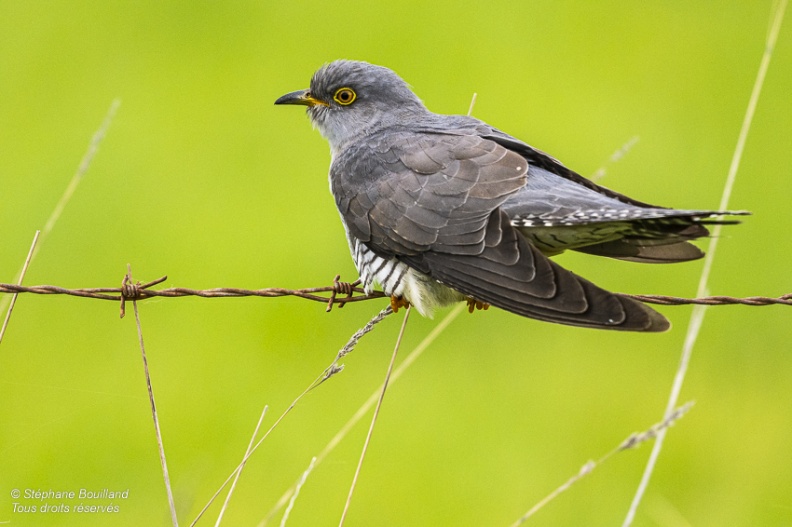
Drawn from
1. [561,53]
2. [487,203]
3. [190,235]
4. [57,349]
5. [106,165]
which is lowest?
[487,203]

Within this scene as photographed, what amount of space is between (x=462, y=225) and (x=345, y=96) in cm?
141

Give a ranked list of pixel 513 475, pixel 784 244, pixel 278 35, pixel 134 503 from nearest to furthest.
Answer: pixel 134 503 → pixel 513 475 → pixel 784 244 → pixel 278 35

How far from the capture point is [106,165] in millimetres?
9000

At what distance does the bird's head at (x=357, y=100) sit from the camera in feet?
16.8

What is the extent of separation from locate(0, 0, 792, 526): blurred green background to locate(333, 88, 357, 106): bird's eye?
190cm

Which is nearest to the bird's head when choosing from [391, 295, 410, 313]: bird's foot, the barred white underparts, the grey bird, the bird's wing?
the grey bird

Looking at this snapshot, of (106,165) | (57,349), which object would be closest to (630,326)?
(57,349)

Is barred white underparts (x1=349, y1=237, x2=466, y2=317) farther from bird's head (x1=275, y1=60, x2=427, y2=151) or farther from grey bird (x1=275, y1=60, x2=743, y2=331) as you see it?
bird's head (x1=275, y1=60, x2=427, y2=151)

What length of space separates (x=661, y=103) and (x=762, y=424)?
4.03 meters

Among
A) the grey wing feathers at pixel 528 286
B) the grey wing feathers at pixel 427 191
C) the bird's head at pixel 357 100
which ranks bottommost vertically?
the grey wing feathers at pixel 528 286

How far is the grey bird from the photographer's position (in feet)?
12.1

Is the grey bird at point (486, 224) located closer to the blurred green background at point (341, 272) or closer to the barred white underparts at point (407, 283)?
the barred white underparts at point (407, 283)

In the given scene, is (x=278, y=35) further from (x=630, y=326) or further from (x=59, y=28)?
(x=630, y=326)

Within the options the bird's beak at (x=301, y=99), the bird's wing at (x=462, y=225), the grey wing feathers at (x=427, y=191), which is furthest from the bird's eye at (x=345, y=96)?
the grey wing feathers at (x=427, y=191)
